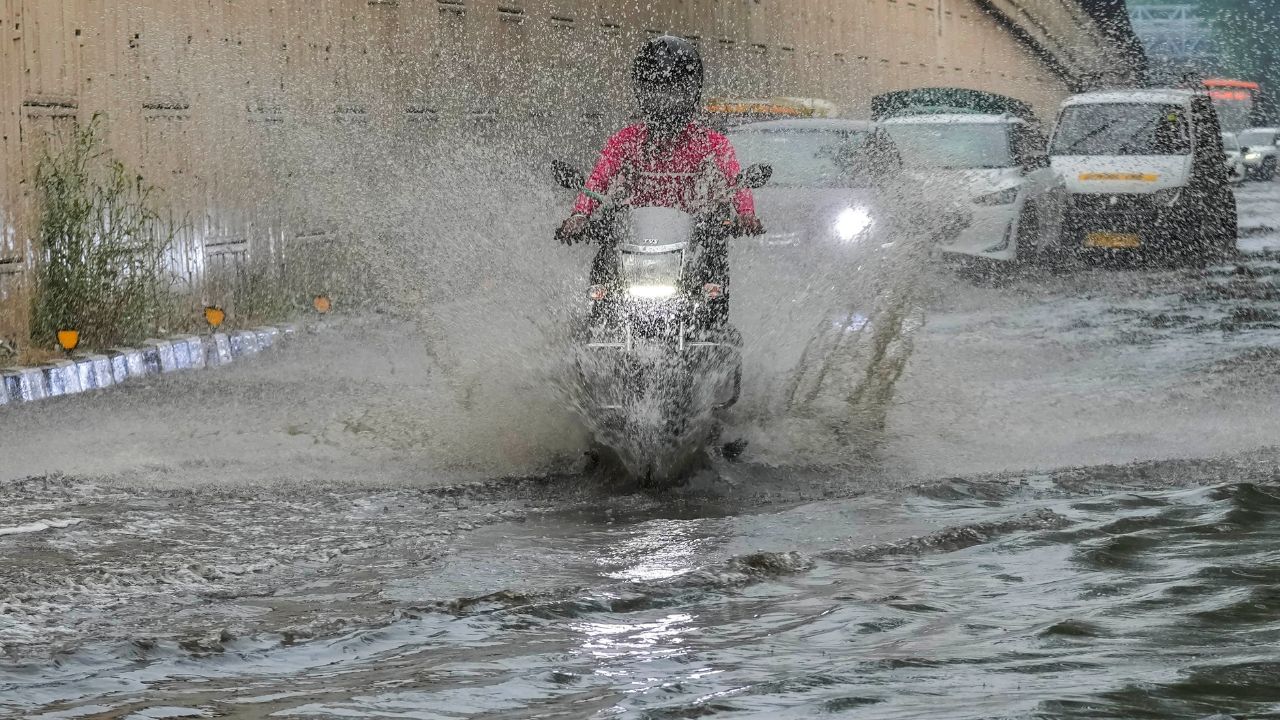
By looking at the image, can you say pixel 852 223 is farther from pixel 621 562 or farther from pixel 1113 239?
pixel 621 562

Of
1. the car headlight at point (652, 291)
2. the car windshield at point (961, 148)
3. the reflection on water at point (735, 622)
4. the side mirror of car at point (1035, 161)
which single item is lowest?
the reflection on water at point (735, 622)

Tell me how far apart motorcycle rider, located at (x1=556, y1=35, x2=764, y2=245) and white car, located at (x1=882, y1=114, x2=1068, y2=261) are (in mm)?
10743

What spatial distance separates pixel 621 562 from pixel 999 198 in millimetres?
13547

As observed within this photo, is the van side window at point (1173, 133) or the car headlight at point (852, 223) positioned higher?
the van side window at point (1173, 133)

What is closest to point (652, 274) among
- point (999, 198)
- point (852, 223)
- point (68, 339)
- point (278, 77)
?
point (68, 339)

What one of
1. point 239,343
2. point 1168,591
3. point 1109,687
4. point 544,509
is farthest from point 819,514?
point 239,343

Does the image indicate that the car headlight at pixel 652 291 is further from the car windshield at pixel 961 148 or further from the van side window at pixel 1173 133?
the van side window at pixel 1173 133

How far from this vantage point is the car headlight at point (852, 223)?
15.0 metres

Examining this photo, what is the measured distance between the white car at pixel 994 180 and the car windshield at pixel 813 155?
241cm

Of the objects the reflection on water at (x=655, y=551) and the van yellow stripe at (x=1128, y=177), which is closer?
the reflection on water at (x=655, y=551)

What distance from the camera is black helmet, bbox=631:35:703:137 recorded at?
782 cm

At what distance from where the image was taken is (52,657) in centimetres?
498

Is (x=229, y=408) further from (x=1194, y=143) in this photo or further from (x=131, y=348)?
(x=1194, y=143)

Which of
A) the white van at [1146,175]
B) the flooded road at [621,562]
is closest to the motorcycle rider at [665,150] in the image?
the flooded road at [621,562]
